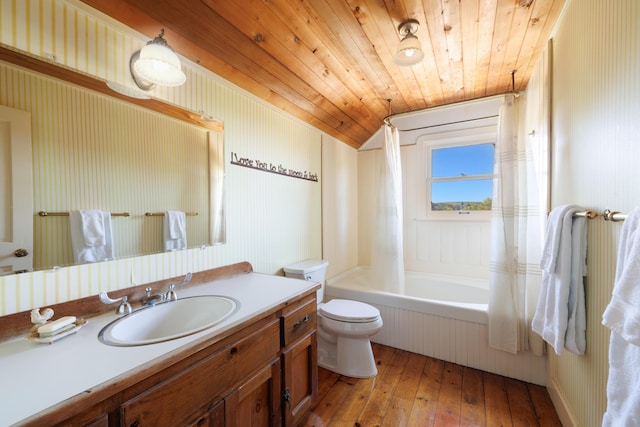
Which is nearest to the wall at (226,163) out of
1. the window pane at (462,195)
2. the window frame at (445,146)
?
the window frame at (445,146)

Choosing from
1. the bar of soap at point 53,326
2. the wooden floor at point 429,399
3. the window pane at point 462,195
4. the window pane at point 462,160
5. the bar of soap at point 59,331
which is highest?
the window pane at point 462,160

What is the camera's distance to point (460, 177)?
2748mm

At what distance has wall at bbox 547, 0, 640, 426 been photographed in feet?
2.66

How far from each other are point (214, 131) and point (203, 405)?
54.3 inches

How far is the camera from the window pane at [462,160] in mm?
2647

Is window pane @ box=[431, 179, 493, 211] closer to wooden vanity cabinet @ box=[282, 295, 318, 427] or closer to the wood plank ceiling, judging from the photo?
the wood plank ceiling

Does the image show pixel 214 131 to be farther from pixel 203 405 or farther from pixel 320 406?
Answer: pixel 320 406

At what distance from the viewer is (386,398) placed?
1.64 meters

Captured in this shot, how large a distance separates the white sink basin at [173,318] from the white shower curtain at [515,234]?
187 cm

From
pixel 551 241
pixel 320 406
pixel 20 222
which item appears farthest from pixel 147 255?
pixel 551 241

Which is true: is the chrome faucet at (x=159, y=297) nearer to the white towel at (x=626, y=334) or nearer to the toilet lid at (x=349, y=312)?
the toilet lid at (x=349, y=312)

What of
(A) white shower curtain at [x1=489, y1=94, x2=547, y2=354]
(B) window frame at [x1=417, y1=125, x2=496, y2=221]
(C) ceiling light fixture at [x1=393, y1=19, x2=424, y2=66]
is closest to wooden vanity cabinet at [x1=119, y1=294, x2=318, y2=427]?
(A) white shower curtain at [x1=489, y1=94, x2=547, y2=354]

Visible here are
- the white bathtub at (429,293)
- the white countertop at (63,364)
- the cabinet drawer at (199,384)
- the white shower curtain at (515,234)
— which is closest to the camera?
the white countertop at (63,364)

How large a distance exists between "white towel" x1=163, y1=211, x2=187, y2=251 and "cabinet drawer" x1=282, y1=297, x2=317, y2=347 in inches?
27.5
